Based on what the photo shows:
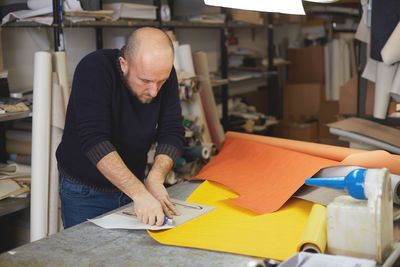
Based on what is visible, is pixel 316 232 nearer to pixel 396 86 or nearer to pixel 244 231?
pixel 244 231

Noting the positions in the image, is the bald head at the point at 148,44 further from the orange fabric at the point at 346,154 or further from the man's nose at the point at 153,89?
the orange fabric at the point at 346,154

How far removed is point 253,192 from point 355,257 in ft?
1.93

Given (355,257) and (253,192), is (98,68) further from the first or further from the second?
(355,257)

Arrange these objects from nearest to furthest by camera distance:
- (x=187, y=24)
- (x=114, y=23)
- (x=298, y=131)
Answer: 1. (x=114, y=23)
2. (x=187, y=24)
3. (x=298, y=131)

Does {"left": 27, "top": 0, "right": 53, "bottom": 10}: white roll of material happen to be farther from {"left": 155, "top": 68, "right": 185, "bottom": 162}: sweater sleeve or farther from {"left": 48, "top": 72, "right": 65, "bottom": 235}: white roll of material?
{"left": 155, "top": 68, "right": 185, "bottom": 162}: sweater sleeve

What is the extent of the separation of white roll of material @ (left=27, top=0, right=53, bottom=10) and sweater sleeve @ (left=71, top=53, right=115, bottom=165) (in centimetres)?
101

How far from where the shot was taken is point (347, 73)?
226 inches

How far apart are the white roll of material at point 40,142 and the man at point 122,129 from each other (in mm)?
329

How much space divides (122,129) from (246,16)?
9.33 ft

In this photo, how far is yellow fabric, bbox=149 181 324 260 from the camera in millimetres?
1287

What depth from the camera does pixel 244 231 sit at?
1.41 m

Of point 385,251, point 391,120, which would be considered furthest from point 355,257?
point 391,120

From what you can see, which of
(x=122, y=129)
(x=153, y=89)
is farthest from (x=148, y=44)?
(x=122, y=129)

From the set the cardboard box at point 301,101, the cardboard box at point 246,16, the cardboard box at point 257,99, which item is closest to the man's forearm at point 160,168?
the cardboard box at point 246,16
